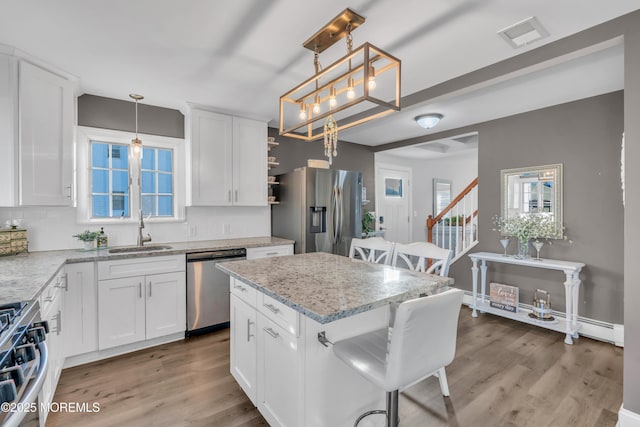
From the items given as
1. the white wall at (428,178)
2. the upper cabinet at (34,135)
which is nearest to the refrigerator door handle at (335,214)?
the upper cabinet at (34,135)

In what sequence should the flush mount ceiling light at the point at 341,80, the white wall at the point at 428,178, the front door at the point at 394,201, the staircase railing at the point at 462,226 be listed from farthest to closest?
the white wall at the point at 428,178
the front door at the point at 394,201
the staircase railing at the point at 462,226
the flush mount ceiling light at the point at 341,80

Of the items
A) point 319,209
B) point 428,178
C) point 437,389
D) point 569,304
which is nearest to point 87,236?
point 319,209

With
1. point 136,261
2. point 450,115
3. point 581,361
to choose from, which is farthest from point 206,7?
point 581,361

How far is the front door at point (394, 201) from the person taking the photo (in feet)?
19.7

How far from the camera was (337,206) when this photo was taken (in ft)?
12.8

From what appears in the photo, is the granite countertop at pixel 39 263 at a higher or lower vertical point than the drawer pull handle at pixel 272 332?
higher

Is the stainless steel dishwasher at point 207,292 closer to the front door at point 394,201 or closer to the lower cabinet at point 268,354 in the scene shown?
the lower cabinet at point 268,354

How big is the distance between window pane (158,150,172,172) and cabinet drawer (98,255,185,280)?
4.04 feet

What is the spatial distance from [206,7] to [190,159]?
192 cm

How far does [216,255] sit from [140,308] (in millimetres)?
804

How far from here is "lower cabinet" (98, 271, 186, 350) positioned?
262 cm

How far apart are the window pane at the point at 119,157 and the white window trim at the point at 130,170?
0.16 ft

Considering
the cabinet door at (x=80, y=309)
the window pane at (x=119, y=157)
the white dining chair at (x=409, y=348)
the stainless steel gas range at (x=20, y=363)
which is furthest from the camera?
the window pane at (x=119, y=157)

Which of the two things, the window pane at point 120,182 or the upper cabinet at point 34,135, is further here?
the window pane at point 120,182
